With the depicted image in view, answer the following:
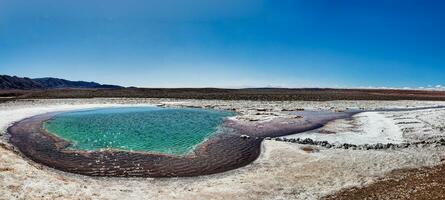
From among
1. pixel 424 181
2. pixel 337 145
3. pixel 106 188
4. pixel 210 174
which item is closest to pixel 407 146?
pixel 337 145

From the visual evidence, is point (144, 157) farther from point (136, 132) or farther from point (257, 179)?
point (136, 132)

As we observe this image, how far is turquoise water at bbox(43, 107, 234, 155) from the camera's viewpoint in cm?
2897

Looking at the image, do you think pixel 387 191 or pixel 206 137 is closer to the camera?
pixel 387 191

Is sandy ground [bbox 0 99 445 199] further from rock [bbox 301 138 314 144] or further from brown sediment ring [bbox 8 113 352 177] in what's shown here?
rock [bbox 301 138 314 144]

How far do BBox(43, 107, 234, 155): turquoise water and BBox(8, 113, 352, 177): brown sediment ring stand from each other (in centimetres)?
147

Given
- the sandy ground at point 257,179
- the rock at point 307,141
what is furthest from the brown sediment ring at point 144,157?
the rock at point 307,141

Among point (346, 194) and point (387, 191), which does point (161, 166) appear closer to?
point (346, 194)

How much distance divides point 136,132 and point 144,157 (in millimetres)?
11080

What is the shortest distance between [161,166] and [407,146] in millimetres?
17165

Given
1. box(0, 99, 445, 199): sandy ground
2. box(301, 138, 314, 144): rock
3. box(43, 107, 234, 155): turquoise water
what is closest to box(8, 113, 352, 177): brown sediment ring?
box(0, 99, 445, 199): sandy ground

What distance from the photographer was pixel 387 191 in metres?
16.2

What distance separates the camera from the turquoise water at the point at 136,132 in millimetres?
28969

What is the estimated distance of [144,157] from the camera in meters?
25.0

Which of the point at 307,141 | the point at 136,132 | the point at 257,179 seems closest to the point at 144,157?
the point at 257,179
